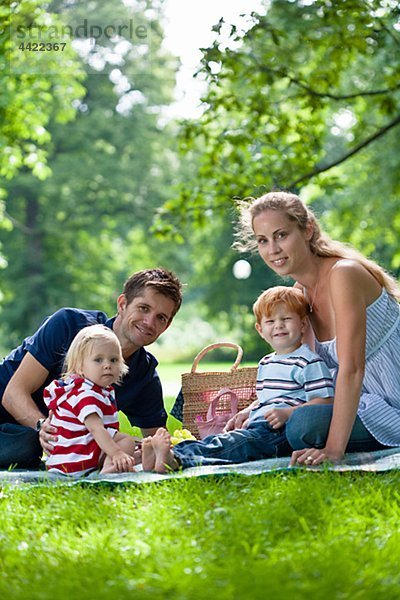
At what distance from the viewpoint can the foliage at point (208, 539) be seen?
2.26 m

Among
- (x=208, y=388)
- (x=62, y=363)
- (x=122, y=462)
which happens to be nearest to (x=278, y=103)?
(x=208, y=388)

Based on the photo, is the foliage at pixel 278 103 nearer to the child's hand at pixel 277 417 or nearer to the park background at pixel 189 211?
the park background at pixel 189 211

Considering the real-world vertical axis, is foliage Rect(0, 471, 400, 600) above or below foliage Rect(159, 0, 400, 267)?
below

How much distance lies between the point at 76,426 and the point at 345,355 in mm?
1263

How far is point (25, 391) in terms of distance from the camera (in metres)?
4.30

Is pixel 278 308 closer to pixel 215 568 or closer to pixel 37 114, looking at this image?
pixel 215 568

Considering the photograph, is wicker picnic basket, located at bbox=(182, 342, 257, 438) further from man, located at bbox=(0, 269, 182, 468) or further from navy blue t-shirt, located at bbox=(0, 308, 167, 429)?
man, located at bbox=(0, 269, 182, 468)

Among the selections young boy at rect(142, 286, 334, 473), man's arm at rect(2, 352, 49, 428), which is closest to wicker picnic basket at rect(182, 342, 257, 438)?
young boy at rect(142, 286, 334, 473)

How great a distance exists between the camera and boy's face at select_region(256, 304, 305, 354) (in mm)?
4344

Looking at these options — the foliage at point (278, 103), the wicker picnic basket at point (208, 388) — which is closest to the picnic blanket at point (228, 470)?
the wicker picnic basket at point (208, 388)

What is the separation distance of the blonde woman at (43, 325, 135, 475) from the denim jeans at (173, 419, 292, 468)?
13.6 inches

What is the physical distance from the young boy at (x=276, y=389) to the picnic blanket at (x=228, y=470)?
0.54 feet

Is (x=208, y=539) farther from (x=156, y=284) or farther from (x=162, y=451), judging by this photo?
(x=156, y=284)

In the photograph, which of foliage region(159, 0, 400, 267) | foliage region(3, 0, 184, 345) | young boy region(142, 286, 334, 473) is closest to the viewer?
young boy region(142, 286, 334, 473)
